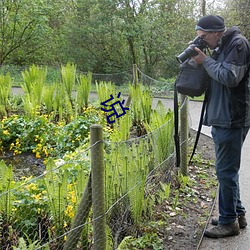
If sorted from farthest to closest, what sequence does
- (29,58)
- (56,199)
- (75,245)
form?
(29,58) → (56,199) → (75,245)

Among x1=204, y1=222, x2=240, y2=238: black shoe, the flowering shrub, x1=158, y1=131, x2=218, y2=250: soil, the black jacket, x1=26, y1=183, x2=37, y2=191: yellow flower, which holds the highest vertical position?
the black jacket

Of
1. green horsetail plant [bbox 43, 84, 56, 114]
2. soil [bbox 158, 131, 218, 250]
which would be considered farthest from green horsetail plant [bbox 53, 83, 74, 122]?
soil [bbox 158, 131, 218, 250]

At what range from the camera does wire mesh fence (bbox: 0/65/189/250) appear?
8.22 ft

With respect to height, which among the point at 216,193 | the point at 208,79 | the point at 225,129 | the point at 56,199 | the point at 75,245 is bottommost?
the point at 216,193

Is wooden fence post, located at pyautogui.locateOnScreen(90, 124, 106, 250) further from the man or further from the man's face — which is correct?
the man's face

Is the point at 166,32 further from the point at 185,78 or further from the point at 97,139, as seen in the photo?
the point at 97,139

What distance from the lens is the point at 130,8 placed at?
15547 millimetres

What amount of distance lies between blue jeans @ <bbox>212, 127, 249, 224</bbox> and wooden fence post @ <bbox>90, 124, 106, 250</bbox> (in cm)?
115

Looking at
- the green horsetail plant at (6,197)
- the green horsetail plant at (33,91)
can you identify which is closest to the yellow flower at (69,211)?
the green horsetail plant at (6,197)

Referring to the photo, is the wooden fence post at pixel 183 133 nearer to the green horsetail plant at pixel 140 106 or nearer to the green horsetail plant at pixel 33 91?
the green horsetail plant at pixel 140 106

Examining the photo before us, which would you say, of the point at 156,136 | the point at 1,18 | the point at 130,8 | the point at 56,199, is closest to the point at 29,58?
the point at 1,18

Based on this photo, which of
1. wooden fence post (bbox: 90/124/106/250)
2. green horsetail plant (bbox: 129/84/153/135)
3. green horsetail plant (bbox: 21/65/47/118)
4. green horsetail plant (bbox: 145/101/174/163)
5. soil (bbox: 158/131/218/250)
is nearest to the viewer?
wooden fence post (bbox: 90/124/106/250)

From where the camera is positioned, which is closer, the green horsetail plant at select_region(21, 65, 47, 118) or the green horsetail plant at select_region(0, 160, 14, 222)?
the green horsetail plant at select_region(0, 160, 14, 222)

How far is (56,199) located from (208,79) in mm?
1562
